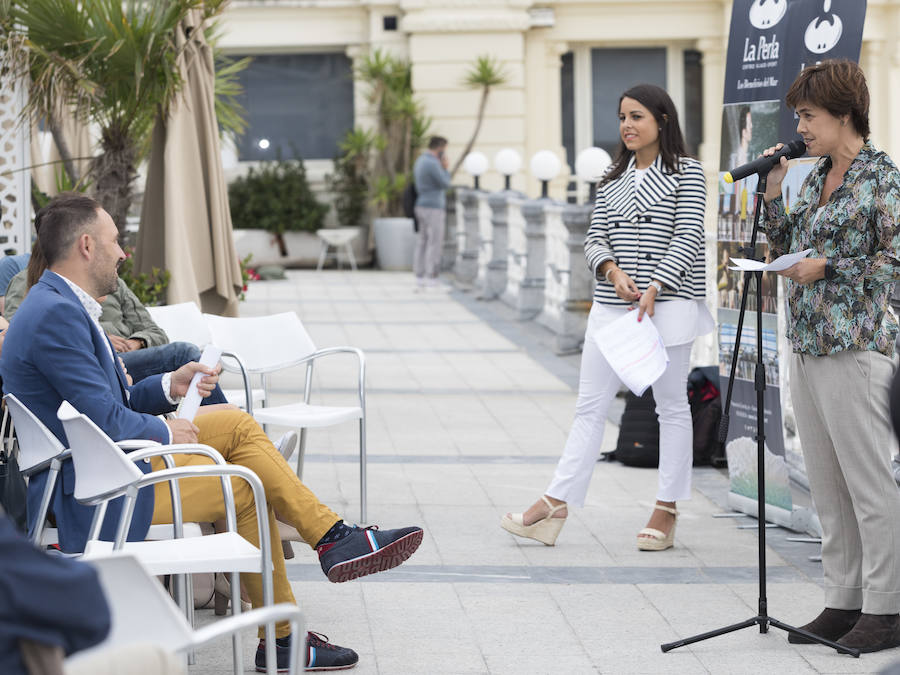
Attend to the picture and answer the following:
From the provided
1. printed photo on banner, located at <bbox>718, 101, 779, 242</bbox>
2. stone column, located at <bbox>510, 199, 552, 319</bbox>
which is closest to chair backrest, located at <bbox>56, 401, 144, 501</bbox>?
printed photo on banner, located at <bbox>718, 101, 779, 242</bbox>

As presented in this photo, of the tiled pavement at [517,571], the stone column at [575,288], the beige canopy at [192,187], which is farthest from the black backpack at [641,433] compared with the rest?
the stone column at [575,288]

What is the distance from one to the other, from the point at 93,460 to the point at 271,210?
17.4 metres

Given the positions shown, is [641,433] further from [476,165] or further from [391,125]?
[391,125]

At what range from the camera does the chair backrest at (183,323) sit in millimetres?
5785

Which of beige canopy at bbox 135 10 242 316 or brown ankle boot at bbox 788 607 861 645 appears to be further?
beige canopy at bbox 135 10 242 316

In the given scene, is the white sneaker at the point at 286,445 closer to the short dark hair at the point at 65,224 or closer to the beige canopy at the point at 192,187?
the short dark hair at the point at 65,224

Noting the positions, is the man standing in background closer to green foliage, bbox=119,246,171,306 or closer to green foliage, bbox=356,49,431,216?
green foliage, bbox=356,49,431,216

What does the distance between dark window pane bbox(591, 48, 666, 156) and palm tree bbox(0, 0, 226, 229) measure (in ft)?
47.7

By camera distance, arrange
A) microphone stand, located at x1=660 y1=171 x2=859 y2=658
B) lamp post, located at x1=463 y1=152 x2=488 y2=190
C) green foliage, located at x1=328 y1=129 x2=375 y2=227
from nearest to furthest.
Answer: microphone stand, located at x1=660 y1=171 x2=859 y2=658, lamp post, located at x1=463 y1=152 x2=488 y2=190, green foliage, located at x1=328 y1=129 x2=375 y2=227

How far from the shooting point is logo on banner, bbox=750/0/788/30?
5035 millimetres

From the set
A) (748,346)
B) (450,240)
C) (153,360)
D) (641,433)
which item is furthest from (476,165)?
(153,360)

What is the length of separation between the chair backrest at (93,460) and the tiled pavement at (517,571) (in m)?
0.82

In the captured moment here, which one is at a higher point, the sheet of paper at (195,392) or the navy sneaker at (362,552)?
the sheet of paper at (195,392)

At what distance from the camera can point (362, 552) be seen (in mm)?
3840
